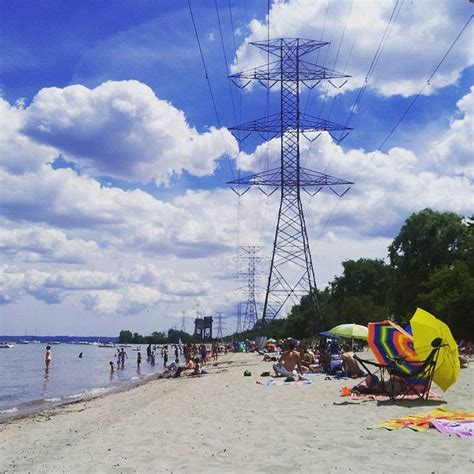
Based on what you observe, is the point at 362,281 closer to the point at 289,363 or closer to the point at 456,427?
the point at 289,363

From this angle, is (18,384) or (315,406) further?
(18,384)

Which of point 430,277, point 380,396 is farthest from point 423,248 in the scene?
point 380,396

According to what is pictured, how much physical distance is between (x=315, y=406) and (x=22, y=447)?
5953 millimetres

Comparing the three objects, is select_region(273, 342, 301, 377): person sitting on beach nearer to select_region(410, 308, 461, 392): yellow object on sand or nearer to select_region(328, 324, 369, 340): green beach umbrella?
select_region(328, 324, 369, 340): green beach umbrella

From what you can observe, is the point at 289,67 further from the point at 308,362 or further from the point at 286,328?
the point at 286,328

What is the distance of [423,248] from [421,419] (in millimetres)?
52107

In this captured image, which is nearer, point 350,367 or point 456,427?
point 456,427

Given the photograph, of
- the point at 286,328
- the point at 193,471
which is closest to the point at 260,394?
the point at 193,471

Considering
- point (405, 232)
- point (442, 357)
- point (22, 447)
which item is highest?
point (405, 232)

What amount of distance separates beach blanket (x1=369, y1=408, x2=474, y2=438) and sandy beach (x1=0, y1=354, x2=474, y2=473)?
223 millimetres

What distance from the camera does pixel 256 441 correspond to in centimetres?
889

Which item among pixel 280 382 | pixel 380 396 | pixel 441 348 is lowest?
pixel 380 396

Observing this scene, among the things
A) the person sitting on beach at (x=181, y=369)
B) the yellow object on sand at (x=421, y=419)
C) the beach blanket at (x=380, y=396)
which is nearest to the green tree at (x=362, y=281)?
the person sitting on beach at (x=181, y=369)

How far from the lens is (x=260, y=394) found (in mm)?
16156
